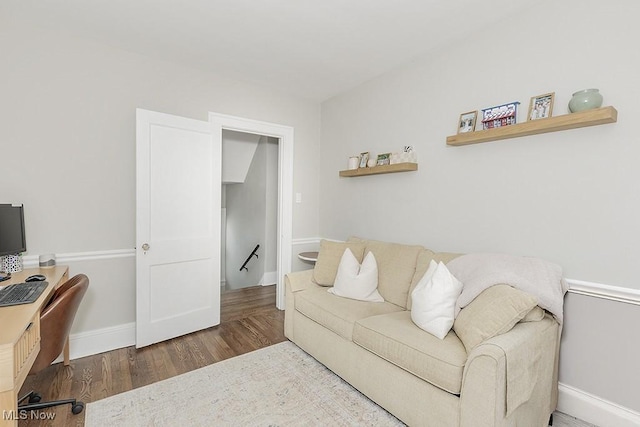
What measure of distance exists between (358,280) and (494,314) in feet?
3.72

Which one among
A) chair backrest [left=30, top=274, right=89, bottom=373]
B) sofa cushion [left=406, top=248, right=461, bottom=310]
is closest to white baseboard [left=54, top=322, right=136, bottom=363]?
chair backrest [left=30, top=274, right=89, bottom=373]

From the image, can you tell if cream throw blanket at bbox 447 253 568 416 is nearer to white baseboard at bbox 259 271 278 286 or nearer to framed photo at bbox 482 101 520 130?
framed photo at bbox 482 101 520 130

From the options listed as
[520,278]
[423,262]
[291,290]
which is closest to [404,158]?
[423,262]

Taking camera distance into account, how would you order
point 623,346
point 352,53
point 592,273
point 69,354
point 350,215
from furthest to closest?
1. point 350,215
2. point 352,53
3. point 69,354
4. point 592,273
5. point 623,346

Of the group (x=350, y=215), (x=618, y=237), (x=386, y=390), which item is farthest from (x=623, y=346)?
(x=350, y=215)

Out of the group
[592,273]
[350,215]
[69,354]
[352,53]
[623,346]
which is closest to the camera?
[623,346]

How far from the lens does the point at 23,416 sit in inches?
71.6

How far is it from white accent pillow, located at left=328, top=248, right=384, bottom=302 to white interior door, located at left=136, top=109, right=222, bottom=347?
138 centimetres

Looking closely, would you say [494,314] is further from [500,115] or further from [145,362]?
[145,362]

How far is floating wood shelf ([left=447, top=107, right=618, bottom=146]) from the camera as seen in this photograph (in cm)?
171

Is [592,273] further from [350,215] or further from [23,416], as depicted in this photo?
[23,416]

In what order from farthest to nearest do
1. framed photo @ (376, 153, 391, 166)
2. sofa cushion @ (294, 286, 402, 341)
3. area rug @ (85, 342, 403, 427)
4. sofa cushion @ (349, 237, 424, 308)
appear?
1. framed photo @ (376, 153, 391, 166)
2. sofa cushion @ (349, 237, 424, 308)
3. sofa cushion @ (294, 286, 402, 341)
4. area rug @ (85, 342, 403, 427)

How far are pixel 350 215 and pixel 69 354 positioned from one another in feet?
9.46

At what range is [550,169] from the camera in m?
2.01
